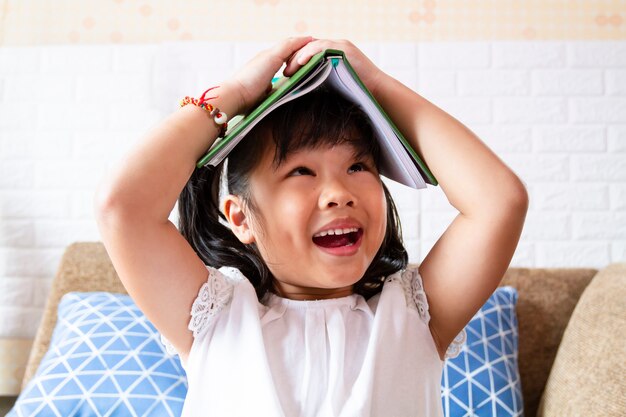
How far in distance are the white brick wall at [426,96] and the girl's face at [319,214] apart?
1127mm

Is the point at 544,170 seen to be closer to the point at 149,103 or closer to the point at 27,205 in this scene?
the point at 149,103

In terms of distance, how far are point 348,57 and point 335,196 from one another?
0.25 m

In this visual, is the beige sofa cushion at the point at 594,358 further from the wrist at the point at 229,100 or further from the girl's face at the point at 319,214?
the wrist at the point at 229,100

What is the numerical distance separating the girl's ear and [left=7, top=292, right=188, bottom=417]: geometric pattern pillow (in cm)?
62

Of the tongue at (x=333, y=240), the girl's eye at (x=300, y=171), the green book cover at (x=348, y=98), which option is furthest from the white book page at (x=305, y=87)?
the tongue at (x=333, y=240)

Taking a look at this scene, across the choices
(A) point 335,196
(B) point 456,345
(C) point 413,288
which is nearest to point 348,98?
(A) point 335,196

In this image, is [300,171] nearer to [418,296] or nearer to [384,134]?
[384,134]

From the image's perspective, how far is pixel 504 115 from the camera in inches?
89.2

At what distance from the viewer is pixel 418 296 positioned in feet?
3.82

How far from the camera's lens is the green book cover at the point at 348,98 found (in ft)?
3.37

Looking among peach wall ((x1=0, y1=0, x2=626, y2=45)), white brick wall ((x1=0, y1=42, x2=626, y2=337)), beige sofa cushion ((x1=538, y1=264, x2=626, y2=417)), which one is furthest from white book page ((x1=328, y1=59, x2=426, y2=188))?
peach wall ((x1=0, y1=0, x2=626, y2=45))

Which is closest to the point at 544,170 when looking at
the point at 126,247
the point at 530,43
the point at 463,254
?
the point at 530,43

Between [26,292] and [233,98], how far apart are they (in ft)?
5.09

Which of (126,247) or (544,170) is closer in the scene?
(126,247)
